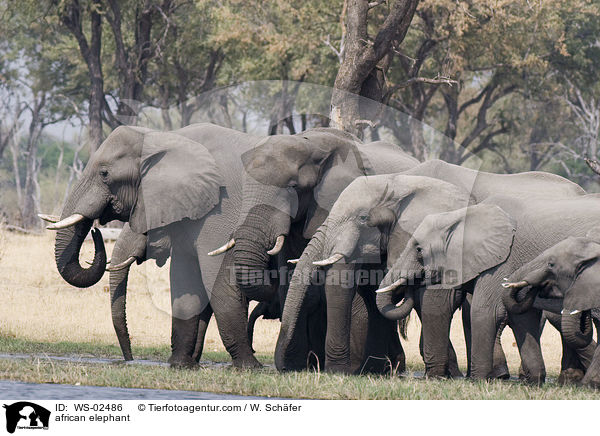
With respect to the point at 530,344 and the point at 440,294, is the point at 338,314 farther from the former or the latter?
the point at 530,344

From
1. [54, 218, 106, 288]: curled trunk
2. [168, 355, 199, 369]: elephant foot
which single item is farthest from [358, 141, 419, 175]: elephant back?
[54, 218, 106, 288]: curled trunk

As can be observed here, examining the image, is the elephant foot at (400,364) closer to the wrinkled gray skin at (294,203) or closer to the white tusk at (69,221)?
the wrinkled gray skin at (294,203)

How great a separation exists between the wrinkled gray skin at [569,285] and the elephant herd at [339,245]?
12 millimetres

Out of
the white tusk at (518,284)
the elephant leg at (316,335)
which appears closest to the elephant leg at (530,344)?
the white tusk at (518,284)

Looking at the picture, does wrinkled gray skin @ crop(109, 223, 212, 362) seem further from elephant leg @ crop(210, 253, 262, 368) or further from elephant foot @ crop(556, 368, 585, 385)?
elephant foot @ crop(556, 368, 585, 385)

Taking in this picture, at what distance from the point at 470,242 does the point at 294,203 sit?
1.85 meters

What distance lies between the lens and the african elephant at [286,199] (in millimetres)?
11102

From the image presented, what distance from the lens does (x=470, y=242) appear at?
34.3 ft

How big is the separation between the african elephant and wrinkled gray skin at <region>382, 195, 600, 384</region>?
1.27 meters

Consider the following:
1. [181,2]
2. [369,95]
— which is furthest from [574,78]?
[369,95]

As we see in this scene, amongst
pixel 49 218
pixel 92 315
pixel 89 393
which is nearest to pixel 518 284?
pixel 89 393

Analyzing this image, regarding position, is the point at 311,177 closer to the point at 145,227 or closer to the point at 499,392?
the point at 145,227

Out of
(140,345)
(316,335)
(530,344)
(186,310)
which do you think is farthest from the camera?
(140,345)

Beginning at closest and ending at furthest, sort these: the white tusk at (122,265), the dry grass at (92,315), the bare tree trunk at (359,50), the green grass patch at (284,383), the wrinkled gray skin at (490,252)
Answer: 1. the green grass patch at (284,383)
2. the wrinkled gray skin at (490,252)
3. the white tusk at (122,265)
4. the dry grass at (92,315)
5. the bare tree trunk at (359,50)
